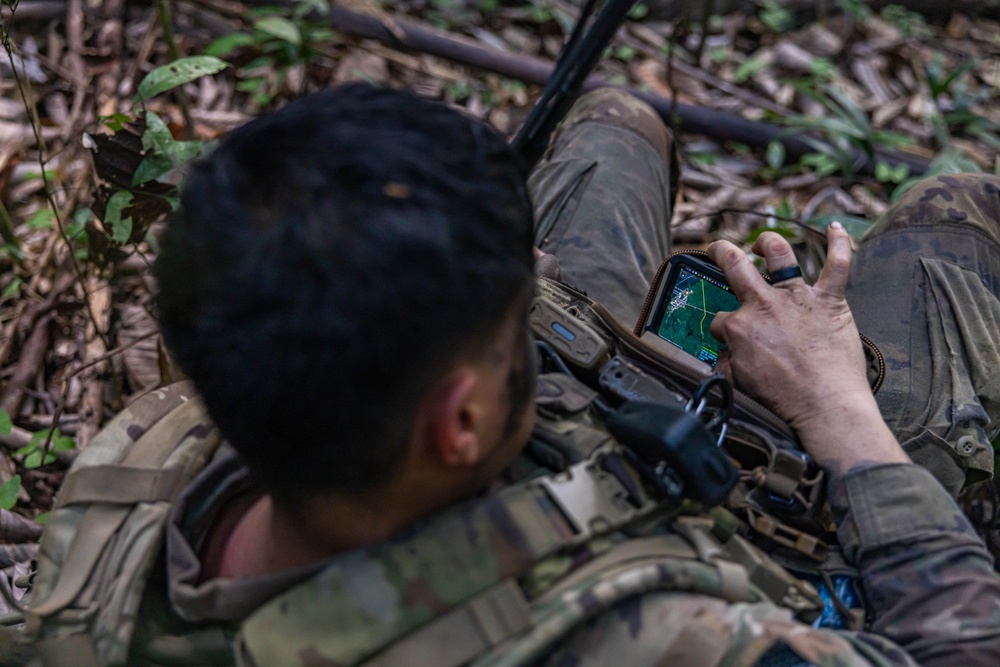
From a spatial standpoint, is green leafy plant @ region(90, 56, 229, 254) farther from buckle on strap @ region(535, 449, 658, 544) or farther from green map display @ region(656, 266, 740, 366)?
buckle on strap @ region(535, 449, 658, 544)

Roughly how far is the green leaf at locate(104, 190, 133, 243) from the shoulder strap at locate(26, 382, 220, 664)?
2.63 feet

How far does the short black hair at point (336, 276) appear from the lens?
3.10 ft

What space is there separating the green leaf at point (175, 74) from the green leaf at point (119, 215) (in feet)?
0.81

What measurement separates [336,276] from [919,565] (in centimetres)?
105

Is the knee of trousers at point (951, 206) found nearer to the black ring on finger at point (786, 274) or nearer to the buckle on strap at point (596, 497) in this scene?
the black ring on finger at point (786, 274)

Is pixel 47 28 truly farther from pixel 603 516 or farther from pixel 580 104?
pixel 603 516

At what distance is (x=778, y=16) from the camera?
172 inches

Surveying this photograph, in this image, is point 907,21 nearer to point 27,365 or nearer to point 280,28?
point 280,28

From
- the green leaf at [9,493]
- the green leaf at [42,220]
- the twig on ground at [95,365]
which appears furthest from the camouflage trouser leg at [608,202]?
the green leaf at [42,220]

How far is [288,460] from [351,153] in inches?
14.7

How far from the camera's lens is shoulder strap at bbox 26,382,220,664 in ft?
3.96

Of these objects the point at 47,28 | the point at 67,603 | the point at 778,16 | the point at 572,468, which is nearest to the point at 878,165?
the point at 778,16

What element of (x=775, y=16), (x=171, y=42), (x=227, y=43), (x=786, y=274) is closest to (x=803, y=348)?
(x=786, y=274)

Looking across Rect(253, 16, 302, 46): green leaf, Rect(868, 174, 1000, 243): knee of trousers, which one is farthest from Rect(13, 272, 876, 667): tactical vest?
Rect(253, 16, 302, 46): green leaf
